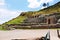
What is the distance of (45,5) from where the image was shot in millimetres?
76062

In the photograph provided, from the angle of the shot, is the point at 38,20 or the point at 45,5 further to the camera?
the point at 45,5

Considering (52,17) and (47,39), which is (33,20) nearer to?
(52,17)

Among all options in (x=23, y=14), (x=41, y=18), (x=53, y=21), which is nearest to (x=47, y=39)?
(x=53, y=21)

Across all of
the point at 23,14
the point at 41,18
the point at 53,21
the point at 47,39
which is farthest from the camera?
the point at 23,14

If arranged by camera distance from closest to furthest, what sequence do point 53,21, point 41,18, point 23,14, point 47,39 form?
1. point 47,39
2. point 53,21
3. point 41,18
4. point 23,14

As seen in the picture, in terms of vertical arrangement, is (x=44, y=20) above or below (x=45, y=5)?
below

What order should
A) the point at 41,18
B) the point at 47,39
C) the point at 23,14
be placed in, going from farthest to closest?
the point at 23,14 < the point at 41,18 < the point at 47,39

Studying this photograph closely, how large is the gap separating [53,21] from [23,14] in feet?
99.3

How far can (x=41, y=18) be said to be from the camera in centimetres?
4731

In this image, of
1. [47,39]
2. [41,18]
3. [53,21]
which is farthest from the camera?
[41,18]

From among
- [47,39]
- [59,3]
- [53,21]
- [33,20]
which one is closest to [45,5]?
[59,3]

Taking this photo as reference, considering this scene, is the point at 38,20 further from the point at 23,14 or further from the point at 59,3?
the point at 59,3

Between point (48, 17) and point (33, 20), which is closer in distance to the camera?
point (48, 17)

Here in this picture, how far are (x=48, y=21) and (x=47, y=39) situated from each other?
39709 mm
